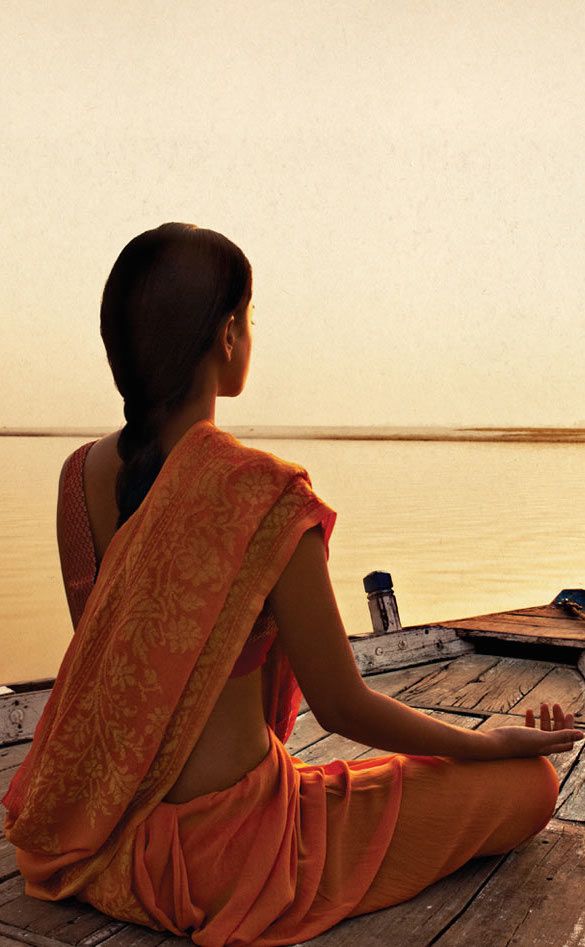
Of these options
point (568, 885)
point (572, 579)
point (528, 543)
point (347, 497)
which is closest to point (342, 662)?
point (568, 885)

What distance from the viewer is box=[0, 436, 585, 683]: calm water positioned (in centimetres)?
912

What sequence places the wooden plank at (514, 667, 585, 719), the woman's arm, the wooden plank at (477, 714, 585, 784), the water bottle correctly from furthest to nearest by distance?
the water bottle → the wooden plank at (514, 667, 585, 719) → the wooden plank at (477, 714, 585, 784) → the woman's arm

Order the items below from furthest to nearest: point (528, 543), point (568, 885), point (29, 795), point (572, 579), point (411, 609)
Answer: point (528, 543)
point (572, 579)
point (411, 609)
point (568, 885)
point (29, 795)

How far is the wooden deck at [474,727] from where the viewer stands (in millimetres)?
1658

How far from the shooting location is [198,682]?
5.13ft

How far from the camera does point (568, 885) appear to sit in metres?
1.86

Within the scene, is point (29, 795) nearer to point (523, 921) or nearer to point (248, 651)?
point (248, 651)

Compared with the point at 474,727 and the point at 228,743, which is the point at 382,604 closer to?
the point at 474,727

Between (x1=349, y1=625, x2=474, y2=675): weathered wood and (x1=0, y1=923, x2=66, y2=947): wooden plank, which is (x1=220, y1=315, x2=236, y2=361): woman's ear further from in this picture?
(x1=349, y1=625, x2=474, y2=675): weathered wood

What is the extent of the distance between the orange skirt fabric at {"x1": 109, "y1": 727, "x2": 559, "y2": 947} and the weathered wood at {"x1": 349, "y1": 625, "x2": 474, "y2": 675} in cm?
177

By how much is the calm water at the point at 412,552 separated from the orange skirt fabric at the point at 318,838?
1.46 m

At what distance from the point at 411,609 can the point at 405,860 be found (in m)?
7.50

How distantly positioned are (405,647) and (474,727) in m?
0.86

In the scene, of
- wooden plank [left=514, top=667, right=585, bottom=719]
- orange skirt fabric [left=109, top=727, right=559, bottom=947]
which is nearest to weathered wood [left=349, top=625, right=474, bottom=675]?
wooden plank [left=514, top=667, right=585, bottom=719]
